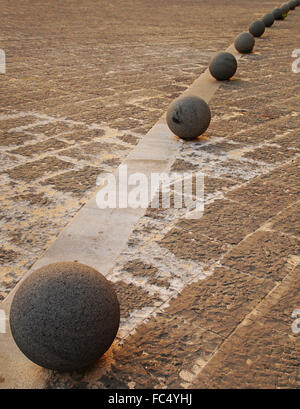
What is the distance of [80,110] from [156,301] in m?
4.56

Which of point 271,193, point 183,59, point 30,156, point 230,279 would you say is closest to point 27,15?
point 183,59

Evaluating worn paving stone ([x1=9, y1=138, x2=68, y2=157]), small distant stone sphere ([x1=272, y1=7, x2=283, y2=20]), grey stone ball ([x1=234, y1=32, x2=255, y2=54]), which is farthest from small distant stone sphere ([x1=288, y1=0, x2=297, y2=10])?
worn paving stone ([x1=9, y1=138, x2=68, y2=157])

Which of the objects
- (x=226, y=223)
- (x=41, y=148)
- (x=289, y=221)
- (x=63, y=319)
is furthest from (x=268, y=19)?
(x=63, y=319)

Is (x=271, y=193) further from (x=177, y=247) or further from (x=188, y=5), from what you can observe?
(x=188, y=5)

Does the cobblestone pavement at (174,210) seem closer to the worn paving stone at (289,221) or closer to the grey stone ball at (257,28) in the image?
the worn paving stone at (289,221)

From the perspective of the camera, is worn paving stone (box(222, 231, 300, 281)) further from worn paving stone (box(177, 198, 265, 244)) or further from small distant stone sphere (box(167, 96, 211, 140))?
small distant stone sphere (box(167, 96, 211, 140))

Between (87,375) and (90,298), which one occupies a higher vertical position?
(90,298)

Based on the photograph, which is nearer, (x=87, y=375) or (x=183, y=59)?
(x=87, y=375)

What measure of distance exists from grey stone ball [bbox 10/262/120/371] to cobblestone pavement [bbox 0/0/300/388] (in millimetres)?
202

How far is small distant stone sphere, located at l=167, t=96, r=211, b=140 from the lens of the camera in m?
5.95

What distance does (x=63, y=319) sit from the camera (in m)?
2.46

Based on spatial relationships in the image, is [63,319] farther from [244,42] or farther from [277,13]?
[277,13]

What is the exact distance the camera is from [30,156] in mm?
5508

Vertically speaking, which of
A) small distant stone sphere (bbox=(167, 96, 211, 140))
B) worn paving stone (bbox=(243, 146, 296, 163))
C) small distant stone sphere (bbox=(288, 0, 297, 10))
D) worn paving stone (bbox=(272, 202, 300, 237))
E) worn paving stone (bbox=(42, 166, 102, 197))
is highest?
small distant stone sphere (bbox=(288, 0, 297, 10))
